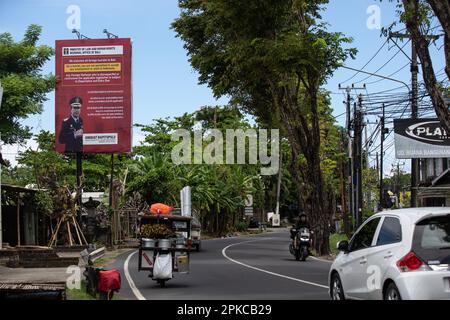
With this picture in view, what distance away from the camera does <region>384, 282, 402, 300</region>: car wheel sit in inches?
333

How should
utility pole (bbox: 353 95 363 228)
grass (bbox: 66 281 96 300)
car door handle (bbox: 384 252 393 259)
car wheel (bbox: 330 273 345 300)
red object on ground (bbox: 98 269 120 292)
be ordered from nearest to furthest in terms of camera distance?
car door handle (bbox: 384 252 393 259) < car wheel (bbox: 330 273 345 300) < red object on ground (bbox: 98 269 120 292) < grass (bbox: 66 281 96 300) < utility pole (bbox: 353 95 363 228)

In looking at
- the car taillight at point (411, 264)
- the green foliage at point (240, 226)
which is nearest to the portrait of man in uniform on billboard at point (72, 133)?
the car taillight at point (411, 264)

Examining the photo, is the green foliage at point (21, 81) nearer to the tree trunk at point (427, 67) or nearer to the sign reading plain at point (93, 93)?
the sign reading plain at point (93, 93)

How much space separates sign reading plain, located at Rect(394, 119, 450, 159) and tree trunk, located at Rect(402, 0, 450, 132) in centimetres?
1217

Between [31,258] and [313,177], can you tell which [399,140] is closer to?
[313,177]

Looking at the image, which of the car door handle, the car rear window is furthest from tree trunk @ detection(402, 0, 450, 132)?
the car door handle

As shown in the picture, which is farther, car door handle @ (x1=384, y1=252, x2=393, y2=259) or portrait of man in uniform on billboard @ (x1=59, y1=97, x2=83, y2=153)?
portrait of man in uniform on billboard @ (x1=59, y1=97, x2=83, y2=153)

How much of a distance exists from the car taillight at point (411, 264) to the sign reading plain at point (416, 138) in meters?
20.2

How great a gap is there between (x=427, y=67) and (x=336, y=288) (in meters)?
7.02

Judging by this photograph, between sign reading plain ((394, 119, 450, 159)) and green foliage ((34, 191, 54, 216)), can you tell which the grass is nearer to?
green foliage ((34, 191, 54, 216))

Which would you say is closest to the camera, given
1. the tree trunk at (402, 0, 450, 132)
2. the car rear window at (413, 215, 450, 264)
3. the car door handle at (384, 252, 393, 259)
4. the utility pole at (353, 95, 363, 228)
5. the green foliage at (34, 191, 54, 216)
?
the car rear window at (413, 215, 450, 264)
